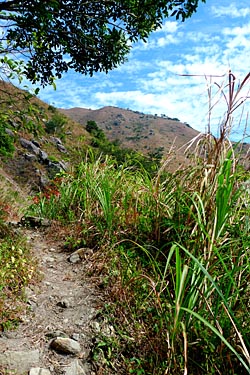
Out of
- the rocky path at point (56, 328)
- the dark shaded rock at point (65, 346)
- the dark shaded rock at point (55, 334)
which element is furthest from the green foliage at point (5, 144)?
the dark shaded rock at point (65, 346)

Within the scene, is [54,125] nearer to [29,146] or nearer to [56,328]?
[29,146]

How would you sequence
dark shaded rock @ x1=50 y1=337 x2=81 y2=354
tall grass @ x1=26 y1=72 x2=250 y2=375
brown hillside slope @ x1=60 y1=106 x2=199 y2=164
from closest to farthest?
tall grass @ x1=26 y1=72 x2=250 y2=375 < dark shaded rock @ x1=50 y1=337 x2=81 y2=354 < brown hillside slope @ x1=60 y1=106 x2=199 y2=164

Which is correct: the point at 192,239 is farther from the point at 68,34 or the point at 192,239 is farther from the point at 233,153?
the point at 68,34

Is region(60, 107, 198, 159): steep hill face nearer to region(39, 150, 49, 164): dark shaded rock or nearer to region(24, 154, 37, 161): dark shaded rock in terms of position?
region(39, 150, 49, 164): dark shaded rock

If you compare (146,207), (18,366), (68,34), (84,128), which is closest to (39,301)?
(18,366)

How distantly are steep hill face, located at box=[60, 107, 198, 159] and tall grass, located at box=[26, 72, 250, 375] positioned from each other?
200 ft

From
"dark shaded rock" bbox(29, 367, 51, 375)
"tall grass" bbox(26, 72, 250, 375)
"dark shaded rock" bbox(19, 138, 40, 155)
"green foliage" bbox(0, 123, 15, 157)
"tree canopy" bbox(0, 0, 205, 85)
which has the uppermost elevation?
"tree canopy" bbox(0, 0, 205, 85)

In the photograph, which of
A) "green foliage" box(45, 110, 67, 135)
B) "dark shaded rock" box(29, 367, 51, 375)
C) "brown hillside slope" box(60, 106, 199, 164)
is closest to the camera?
"dark shaded rock" box(29, 367, 51, 375)

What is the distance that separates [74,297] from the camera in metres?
2.58

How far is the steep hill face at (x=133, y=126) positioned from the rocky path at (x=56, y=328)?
61417 millimetres

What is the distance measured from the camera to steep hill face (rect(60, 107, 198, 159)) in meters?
71.0

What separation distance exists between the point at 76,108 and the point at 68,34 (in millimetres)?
112406

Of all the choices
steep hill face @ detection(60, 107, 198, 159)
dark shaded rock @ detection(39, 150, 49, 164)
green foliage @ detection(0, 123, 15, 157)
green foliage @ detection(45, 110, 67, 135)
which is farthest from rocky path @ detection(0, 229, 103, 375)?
steep hill face @ detection(60, 107, 198, 159)

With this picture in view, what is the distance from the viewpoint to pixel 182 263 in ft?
7.16
